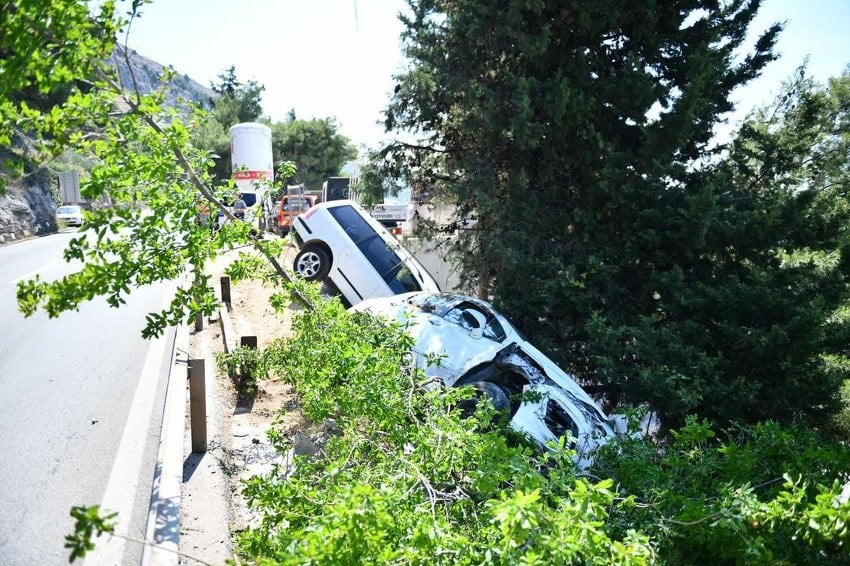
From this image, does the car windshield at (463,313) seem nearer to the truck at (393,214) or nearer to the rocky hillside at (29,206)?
the truck at (393,214)

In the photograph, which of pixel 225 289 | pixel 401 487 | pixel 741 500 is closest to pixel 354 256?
pixel 225 289

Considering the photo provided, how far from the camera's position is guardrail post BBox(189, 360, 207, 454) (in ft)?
17.7

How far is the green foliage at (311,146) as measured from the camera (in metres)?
48.6

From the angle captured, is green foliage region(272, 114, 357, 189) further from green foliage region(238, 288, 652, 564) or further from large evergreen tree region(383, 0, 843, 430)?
green foliage region(238, 288, 652, 564)

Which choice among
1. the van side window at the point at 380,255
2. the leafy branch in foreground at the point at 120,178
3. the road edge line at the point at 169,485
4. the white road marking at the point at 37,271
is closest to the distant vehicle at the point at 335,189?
the white road marking at the point at 37,271

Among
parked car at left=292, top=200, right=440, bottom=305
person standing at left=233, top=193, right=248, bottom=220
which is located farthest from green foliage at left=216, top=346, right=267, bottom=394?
parked car at left=292, top=200, right=440, bottom=305

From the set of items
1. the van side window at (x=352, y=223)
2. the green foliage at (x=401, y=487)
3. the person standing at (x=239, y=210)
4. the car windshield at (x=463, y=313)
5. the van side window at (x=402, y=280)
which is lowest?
the green foliage at (x=401, y=487)

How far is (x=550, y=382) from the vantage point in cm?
668

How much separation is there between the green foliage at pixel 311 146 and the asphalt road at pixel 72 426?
3981 centimetres

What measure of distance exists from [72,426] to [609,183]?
7494mm

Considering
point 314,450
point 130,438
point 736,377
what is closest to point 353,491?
point 314,450

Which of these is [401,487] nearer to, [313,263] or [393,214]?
[313,263]

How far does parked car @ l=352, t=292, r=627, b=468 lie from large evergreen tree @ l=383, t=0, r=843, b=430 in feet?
4.79

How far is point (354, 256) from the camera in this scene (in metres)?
10.8
